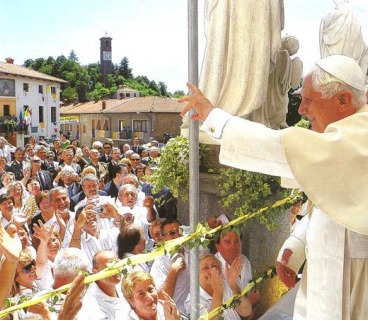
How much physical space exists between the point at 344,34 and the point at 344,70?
412 centimetres

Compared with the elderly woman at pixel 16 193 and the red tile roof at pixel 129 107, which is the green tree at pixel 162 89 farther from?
the elderly woman at pixel 16 193

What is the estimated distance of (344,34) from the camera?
5.73m

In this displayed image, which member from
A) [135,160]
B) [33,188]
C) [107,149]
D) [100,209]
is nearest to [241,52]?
[100,209]

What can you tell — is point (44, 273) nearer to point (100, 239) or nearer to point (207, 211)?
point (100, 239)

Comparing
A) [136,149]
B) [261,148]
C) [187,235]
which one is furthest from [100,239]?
[136,149]

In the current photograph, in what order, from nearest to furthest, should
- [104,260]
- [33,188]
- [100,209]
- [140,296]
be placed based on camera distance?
[140,296] < [104,260] < [100,209] < [33,188]

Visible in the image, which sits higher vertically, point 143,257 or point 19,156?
point 19,156

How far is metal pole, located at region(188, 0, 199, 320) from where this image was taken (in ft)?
8.37

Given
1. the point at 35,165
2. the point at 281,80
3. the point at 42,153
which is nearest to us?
the point at 281,80

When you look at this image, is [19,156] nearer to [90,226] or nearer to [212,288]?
[90,226]

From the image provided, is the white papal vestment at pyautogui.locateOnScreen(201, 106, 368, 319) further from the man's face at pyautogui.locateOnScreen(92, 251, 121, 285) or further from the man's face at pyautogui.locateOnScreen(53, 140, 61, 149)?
the man's face at pyautogui.locateOnScreen(53, 140, 61, 149)

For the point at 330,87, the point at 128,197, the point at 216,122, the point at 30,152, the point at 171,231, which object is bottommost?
the point at 171,231

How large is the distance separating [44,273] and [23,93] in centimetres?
982

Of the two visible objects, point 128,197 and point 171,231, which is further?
point 128,197
